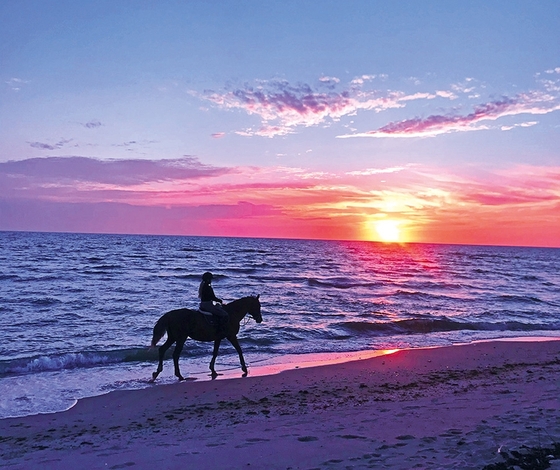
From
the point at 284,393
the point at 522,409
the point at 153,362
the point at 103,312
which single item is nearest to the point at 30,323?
the point at 103,312

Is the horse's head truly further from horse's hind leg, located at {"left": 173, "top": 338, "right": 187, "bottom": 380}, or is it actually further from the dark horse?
horse's hind leg, located at {"left": 173, "top": 338, "right": 187, "bottom": 380}

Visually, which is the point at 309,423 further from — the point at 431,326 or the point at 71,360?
the point at 431,326

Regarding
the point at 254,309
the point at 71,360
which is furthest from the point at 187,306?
the point at 254,309

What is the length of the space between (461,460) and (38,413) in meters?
7.42

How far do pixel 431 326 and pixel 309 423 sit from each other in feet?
49.6

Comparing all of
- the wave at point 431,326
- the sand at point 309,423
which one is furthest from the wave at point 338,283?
the sand at point 309,423

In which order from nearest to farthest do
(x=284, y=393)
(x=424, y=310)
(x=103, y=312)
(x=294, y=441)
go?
(x=294, y=441)
(x=284, y=393)
(x=103, y=312)
(x=424, y=310)

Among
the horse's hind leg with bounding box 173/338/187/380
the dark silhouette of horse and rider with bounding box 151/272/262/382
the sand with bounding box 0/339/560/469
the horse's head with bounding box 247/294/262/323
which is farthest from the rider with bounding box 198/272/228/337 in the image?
the sand with bounding box 0/339/560/469

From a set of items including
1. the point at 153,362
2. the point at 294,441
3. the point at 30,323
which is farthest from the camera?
the point at 30,323

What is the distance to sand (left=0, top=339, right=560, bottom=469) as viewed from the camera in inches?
241

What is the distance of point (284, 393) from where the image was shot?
10.1 m

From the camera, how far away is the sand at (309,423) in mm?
6129

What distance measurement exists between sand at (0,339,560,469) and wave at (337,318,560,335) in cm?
774

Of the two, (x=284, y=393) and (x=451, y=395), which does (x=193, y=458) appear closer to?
(x=284, y=393)
